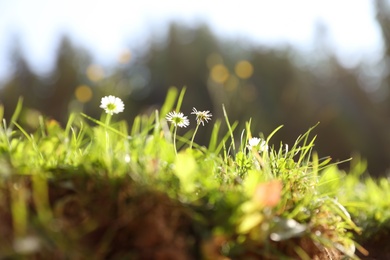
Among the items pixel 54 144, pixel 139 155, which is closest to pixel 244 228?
pixel 139 155

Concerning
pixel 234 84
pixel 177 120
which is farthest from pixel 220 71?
pixel 177 120

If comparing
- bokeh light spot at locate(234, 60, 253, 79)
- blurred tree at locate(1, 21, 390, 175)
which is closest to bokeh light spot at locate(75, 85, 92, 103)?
blurred tree at locate(1, 21, 390, 175)

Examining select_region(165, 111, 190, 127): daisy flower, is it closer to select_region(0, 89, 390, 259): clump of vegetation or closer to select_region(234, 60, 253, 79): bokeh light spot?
select_region(0, 89, 390, 259): clump of vegetation

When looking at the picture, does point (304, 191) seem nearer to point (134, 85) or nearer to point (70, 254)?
point (70, 254)

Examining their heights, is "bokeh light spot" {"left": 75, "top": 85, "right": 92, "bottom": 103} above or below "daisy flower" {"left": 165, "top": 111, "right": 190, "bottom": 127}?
below

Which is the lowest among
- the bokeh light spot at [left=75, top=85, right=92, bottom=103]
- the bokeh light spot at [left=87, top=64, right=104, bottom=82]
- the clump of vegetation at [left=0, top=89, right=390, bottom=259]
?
the bokeh light spot at [left=75, top=85, right=92, bottom=103]

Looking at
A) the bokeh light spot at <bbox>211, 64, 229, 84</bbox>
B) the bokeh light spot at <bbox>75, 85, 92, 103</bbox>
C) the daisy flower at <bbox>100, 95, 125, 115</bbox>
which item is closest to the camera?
the daisy flower at <bbox>100, 95, 125, 115</bbox>
